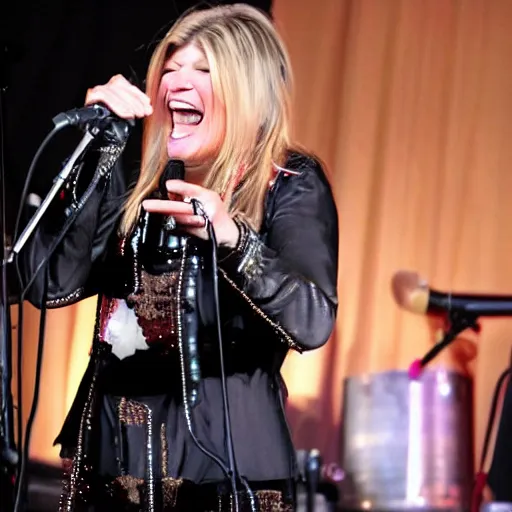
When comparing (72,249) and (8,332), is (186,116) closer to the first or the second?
(72,249)

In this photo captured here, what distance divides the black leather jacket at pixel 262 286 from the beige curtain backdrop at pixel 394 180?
2.94 feet

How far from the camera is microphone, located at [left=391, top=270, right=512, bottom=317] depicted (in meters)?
2.22

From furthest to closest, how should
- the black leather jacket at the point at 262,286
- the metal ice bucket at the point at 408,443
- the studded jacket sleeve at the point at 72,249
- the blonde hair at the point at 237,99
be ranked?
1. the metal ice bucket at the point at 408,443
2. the blonde hair at the point at 237,99
3. the studded jacket sleeve at the point at 72,249
4. the black leather jacket at the point at 262,286

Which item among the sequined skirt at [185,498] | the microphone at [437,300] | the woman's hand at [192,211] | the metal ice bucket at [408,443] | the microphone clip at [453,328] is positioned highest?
the woman's hand at [192,211]

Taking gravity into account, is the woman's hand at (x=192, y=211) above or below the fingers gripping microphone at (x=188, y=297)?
above

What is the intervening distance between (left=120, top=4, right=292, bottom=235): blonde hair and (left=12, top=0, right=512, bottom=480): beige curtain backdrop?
75cm

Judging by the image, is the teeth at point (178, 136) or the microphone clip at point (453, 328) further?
the microphone clip at point (453, 328)

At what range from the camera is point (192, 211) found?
3.69 feet

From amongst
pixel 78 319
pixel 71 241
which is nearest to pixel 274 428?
pixel 71 241

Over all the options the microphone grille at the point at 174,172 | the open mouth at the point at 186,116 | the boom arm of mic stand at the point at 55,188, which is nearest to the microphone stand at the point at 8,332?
the boom arm of mic stand at the point at 55,188

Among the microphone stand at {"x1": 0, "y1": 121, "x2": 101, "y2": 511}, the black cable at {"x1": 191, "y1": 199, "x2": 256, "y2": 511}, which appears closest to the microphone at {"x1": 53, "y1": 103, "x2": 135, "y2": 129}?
the microphone stand at {"x1": 0, "y1": 121, "x2": 101, "y2": 511}

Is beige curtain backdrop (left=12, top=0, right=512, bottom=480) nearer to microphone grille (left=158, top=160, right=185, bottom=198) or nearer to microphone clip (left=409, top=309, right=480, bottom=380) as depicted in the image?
microphone clip (left=409, top=309, right=480, bottom=380)

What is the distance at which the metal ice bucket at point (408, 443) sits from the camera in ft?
7.22

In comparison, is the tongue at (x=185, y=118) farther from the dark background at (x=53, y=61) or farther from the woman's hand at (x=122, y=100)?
the dark background at (x=53, y=61)
